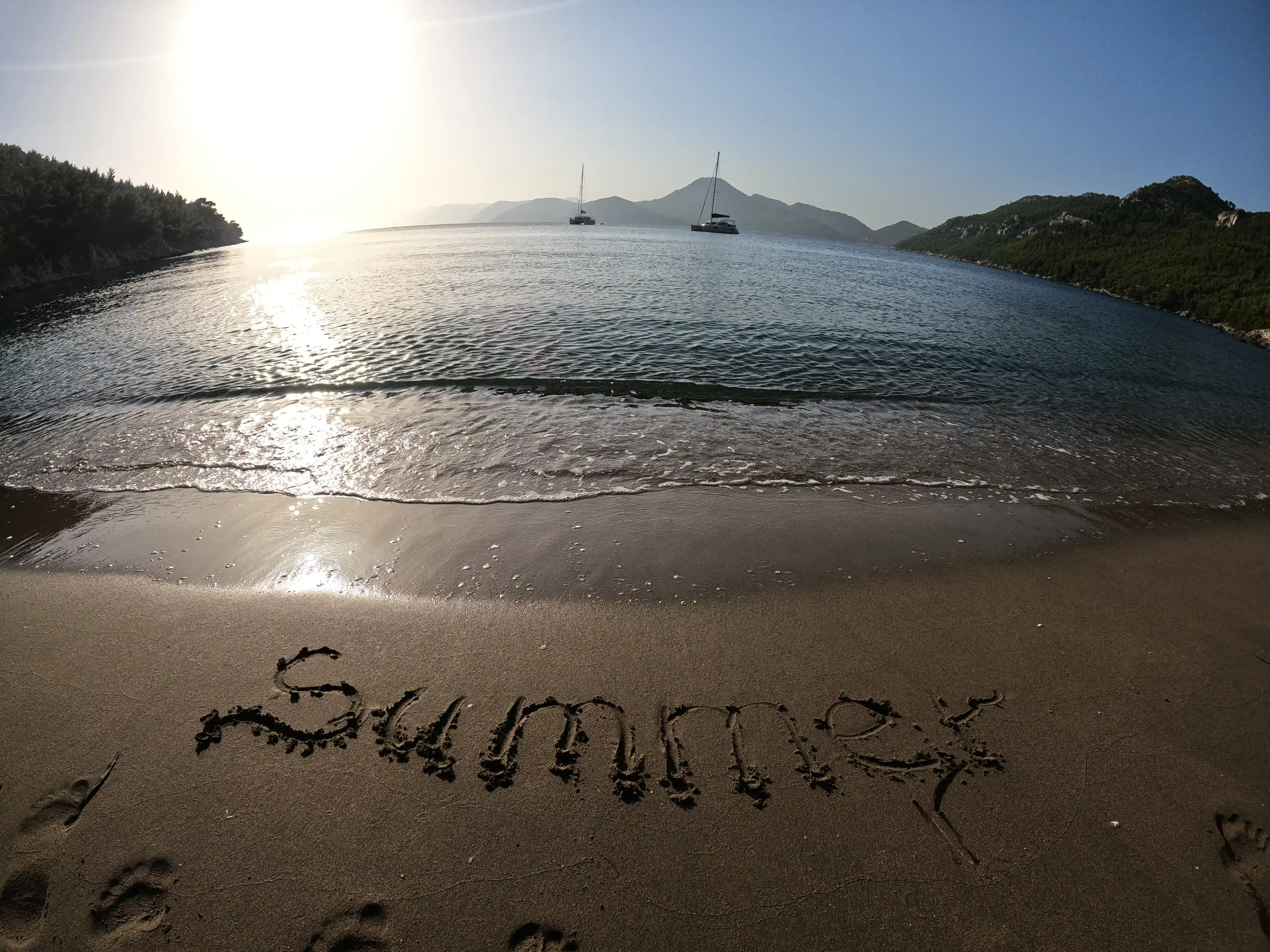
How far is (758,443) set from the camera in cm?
1143

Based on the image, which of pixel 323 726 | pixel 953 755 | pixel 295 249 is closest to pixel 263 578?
pixel 323 726

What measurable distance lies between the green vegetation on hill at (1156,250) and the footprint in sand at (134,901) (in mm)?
52724

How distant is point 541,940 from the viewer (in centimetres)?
322

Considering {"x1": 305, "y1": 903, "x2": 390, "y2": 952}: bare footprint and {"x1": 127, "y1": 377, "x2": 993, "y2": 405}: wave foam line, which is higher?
{"x1": 127, "y1": 377, "x2": 993, "y2": 405}: wave foam line

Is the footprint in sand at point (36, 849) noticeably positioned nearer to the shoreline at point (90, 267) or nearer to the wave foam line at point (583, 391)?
the wave foam line at point (583, 391)

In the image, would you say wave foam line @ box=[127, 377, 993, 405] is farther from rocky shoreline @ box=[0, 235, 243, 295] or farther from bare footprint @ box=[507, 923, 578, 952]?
rocky shoreline @ box=[0, 235, 243, 295]

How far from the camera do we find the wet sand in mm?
3398

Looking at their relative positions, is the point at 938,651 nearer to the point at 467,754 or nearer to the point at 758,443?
the point at 467,754

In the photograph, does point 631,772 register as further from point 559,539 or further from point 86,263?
→ point 86,263

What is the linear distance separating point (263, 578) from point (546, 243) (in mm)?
80256

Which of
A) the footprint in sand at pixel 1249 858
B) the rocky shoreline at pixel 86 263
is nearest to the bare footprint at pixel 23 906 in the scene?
the footprint in sand at pixel 1249 858

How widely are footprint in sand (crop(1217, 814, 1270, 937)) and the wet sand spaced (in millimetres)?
26

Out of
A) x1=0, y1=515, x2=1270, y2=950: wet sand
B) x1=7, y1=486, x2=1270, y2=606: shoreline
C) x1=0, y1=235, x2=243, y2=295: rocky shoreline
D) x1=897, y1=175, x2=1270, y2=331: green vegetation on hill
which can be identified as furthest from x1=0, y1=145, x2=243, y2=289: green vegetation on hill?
x1=897, y1=175, x2=1270, y2=331: green vegetation on hill

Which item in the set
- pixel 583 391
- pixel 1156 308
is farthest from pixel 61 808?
pixel 1156 308
